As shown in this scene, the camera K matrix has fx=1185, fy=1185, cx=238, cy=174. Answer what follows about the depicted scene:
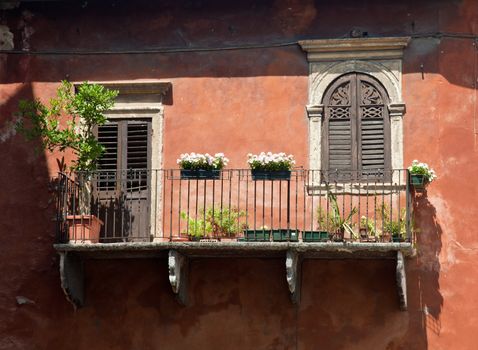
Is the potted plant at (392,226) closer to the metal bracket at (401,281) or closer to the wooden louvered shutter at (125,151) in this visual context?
the metal bracket at (401,281)

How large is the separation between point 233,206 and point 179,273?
118cm

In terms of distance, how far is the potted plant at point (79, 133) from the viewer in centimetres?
1424

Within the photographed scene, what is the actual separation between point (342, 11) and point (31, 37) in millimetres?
4110

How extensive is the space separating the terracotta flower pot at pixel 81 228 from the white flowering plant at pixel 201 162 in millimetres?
1288

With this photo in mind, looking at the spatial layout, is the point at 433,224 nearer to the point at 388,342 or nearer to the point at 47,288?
the point at 388,342

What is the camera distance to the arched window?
14641 mm

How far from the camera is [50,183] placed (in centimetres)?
1512

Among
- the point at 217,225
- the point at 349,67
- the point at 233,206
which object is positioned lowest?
the point at 217,225

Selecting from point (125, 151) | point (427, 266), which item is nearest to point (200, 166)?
point (125, 151)

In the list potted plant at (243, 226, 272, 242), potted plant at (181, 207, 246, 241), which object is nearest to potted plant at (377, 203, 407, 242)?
potted plant at (243, 226, 272, 242)

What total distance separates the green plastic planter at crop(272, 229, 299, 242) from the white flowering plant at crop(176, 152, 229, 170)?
1.16m

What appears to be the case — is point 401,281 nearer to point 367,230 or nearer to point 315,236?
point 367,230

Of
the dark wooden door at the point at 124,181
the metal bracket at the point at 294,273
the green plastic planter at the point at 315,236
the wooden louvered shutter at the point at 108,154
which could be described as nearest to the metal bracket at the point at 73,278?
the dark wooden door at the point at 124,181

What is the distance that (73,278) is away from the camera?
14391 millimetres
